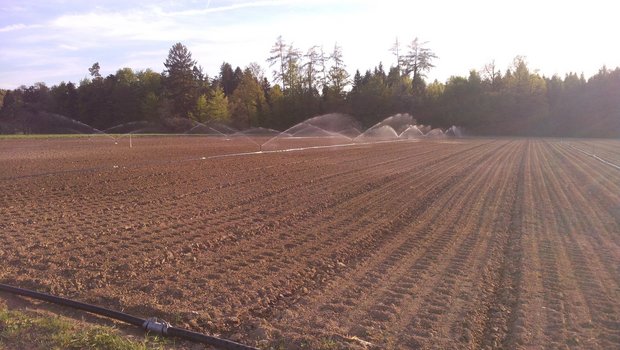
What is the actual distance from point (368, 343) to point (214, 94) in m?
84.3

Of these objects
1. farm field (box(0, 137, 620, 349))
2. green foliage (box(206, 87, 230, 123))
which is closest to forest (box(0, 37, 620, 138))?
green foliage (box(206, 87, 230, 123))

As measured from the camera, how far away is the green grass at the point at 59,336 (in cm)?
432

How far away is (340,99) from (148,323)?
284ft

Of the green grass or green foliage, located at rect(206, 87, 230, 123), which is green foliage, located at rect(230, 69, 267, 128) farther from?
the green grass

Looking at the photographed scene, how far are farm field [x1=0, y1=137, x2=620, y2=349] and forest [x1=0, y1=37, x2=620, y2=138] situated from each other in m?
74.2

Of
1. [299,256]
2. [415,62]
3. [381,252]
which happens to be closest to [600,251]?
[381,252]

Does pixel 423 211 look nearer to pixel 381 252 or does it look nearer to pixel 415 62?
pixel 381 252

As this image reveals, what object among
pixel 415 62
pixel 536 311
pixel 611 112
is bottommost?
pixel 536 311

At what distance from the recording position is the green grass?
4320mm

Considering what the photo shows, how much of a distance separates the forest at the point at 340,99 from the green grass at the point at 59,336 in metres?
81.2

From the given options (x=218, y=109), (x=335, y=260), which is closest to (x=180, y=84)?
(x=218, y=109)

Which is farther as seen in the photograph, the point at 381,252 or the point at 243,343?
the point at 381,252

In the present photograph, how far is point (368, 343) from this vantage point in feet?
14.8

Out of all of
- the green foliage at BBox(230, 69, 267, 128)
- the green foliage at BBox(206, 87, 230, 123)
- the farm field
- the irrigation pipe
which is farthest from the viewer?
the green foliage at BBox(230, 69, 267, 128)
